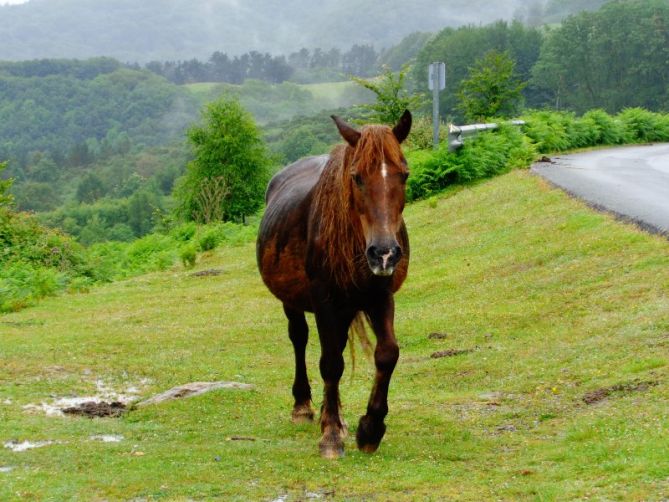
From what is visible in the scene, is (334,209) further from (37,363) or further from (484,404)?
(37,363)

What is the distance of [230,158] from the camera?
54625mm

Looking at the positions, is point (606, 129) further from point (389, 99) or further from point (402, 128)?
point (402, 128)

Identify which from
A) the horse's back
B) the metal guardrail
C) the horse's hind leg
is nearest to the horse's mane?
the horse's back

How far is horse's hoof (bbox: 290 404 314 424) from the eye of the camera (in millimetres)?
9992

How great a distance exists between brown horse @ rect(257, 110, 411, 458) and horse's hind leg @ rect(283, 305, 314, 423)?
0.86 metres

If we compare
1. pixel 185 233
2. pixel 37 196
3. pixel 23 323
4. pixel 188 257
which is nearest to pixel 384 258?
pixel 23 323

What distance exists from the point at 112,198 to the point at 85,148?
147 feet

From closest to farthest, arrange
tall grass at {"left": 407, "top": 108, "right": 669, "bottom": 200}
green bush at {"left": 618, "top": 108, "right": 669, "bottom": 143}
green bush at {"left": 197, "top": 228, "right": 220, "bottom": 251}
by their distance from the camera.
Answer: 1. tall grass at {"left": 407, "top": 108, "right": 669, "bottom": 200}
2. green bush at {"left": 197, "top": 228, "right": 220, "bottom": 251}
3. green bush at {"left": 618, "top": 108, "right": 669, "bottom": 143}

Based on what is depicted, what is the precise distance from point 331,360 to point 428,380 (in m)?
3.66

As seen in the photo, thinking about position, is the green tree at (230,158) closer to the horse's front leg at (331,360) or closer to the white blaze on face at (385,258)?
the horse's front leg at (331,360)

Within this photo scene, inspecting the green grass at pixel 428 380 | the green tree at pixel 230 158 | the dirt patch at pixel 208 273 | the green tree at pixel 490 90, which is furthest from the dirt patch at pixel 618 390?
the green tree at pixel 230 158

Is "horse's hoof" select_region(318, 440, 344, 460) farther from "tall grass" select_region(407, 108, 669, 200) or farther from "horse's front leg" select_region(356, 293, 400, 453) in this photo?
"tall grass" select_region(407, 108, 669, 200)

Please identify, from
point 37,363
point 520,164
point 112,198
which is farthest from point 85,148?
point 37,363

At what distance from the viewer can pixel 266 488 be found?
23.4ft
